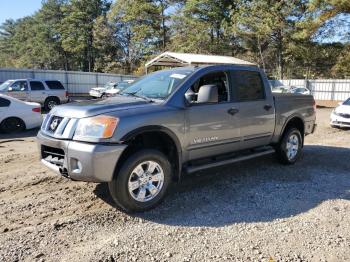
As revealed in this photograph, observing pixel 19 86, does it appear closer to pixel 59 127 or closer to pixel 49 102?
pixel 49 102

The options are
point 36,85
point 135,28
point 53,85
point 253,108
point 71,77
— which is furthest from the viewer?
point 135,28

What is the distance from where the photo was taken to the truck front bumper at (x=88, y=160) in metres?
4.23

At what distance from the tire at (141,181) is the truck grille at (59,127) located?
2.52 ft

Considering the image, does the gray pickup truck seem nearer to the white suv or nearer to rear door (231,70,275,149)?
rear door (231,70,275,149)

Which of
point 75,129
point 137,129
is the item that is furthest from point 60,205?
point 137,129

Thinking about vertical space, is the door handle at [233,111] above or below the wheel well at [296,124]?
above

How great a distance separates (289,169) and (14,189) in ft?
15.6

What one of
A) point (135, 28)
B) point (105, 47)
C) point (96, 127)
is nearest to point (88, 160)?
point (96, 127)

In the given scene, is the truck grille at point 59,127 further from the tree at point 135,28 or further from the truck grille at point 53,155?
the tree at point 135,28

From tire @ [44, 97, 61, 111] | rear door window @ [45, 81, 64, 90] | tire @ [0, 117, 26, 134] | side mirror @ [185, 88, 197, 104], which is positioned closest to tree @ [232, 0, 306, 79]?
rear door window @ [45, 81, 64, 90]

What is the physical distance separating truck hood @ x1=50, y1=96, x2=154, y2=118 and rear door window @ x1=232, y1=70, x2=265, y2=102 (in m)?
1.74

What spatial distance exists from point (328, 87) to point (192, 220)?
27.5 m

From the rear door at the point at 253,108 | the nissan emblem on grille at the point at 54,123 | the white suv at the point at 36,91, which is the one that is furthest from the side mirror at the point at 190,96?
the white suv at the point at 36,91

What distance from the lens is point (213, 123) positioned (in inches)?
212
